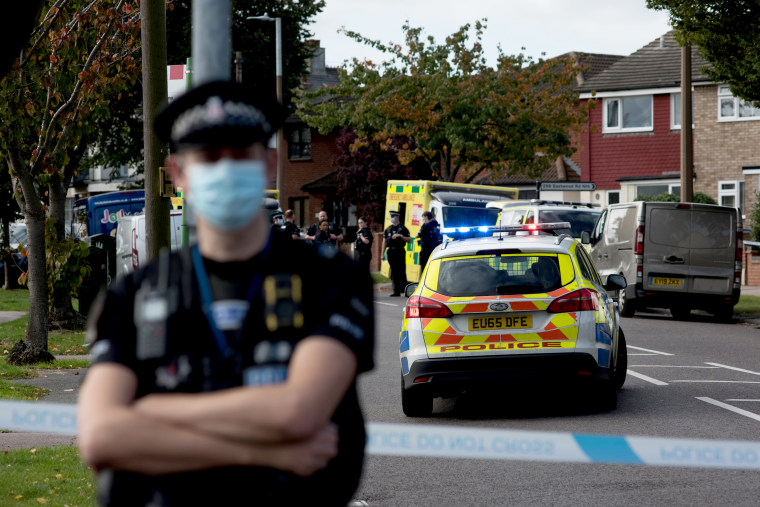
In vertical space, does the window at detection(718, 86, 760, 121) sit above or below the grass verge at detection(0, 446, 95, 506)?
above

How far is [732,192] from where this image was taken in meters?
40.8

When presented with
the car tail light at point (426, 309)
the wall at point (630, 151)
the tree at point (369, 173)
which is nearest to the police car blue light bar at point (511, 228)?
the car tail light at point (426, 309)

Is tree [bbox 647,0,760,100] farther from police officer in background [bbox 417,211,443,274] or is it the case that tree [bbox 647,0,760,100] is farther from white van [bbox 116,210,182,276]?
white van [bbox 116,210,182,276]

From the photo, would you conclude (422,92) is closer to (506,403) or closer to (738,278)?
(738,278)

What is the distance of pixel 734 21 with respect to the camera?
19.8 meters

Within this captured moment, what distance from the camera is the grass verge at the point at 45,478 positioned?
6.63m

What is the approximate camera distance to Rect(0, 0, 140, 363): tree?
541 inches

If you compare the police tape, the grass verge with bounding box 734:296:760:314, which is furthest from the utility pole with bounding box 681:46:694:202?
the police tape

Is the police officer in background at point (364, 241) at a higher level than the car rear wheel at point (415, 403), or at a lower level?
higher

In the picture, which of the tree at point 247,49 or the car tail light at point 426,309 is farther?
the tree at point 247,49

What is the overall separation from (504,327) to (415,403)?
1042mm

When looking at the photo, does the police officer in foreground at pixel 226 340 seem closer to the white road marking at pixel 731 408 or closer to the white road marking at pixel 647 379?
the white road marking at pixel 731 408

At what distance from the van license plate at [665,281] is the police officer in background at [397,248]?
692cm

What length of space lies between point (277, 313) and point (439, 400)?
9.10 metres
